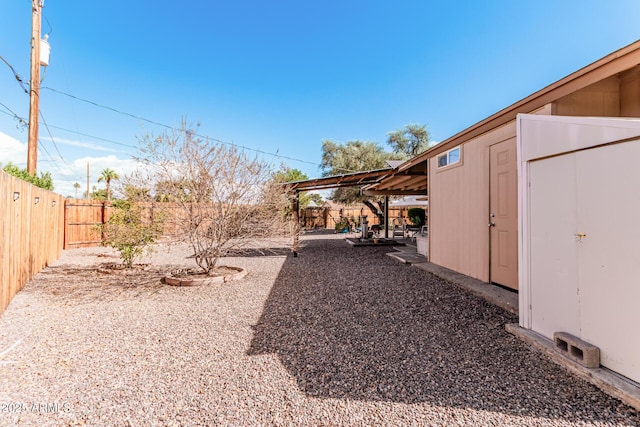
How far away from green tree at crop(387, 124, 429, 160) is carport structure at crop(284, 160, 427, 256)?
32.0 feet

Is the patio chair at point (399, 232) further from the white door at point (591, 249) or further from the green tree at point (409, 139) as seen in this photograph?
the white door at point (591, 249)

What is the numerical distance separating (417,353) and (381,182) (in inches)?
310

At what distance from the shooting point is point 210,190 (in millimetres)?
5625

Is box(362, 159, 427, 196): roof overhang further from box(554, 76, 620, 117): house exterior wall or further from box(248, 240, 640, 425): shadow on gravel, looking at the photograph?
box(248, 240, 640, 425): shadow on gravel

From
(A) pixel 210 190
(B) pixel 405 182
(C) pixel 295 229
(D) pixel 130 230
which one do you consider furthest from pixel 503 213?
(D) pixel 130 230

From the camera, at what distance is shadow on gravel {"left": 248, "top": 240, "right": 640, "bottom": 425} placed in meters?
2.01

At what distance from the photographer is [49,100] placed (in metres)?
10.4

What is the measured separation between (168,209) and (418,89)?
1357 centimetres

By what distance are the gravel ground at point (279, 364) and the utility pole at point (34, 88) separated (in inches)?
217

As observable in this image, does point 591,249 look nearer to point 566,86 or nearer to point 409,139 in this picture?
point 566,86

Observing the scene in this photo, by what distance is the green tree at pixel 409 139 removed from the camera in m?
22.0

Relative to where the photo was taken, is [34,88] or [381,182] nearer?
[34,88]

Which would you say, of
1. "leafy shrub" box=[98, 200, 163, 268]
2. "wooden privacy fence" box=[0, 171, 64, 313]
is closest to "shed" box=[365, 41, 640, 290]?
"leafy shrub" box=[98, 200, 163, 268]

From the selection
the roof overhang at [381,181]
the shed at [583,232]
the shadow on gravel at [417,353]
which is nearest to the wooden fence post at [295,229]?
the roof overhang at [381,181]
